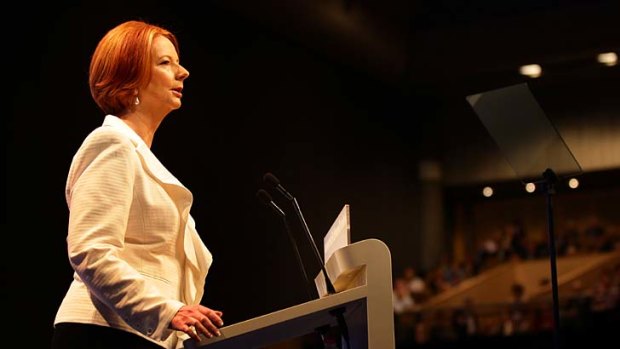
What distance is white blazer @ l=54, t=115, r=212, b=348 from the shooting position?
5.52 feet

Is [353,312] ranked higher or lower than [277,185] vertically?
lower

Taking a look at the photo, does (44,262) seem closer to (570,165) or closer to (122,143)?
(570,165)

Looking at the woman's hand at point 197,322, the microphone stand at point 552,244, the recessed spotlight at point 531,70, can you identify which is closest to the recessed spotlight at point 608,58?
the recessed spotlight at point 531,70

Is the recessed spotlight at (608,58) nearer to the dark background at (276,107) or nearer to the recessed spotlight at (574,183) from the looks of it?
the dark background at (276,107)

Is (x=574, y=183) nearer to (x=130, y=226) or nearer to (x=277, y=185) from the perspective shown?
(x=277, y=185)

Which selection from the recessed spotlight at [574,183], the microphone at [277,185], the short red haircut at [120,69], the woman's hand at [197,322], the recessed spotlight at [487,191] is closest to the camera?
the woman's hand at [197,322]

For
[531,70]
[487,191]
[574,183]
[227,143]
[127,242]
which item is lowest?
[127,242]

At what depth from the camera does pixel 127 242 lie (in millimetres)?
1785

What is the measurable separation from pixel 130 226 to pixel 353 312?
43 centimetres

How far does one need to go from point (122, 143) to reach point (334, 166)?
8.55 m

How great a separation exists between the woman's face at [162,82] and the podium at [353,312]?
518 mm

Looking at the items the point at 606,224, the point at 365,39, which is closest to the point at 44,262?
the point at 365,39

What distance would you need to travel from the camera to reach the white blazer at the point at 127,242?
1684 millimetres

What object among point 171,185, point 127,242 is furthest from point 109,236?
point 171,185
